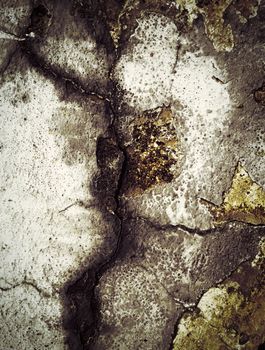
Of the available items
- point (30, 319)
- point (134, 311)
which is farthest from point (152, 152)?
point (30, 319)

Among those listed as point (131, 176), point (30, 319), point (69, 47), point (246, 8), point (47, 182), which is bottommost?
point (30, 319)

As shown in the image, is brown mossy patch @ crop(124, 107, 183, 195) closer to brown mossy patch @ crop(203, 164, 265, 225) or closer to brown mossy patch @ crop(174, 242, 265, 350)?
brown mossy patch @ crop(203, 164, 265, 225)

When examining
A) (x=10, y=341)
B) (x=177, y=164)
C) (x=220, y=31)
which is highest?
(x=220, y=31)

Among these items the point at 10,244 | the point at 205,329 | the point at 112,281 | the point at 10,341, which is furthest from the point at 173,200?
the point at 10,341

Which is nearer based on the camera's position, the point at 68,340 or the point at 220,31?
the point at 220,31

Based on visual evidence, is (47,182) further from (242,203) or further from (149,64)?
(242,203)

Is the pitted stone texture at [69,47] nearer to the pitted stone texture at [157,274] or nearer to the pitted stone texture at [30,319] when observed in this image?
the pitted stone texture at [157,274]

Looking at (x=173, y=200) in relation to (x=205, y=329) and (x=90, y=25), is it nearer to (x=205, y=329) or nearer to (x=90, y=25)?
(x=205, y=329)

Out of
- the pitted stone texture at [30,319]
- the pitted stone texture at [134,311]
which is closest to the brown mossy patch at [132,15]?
the pitted stone texture at [134,311]
